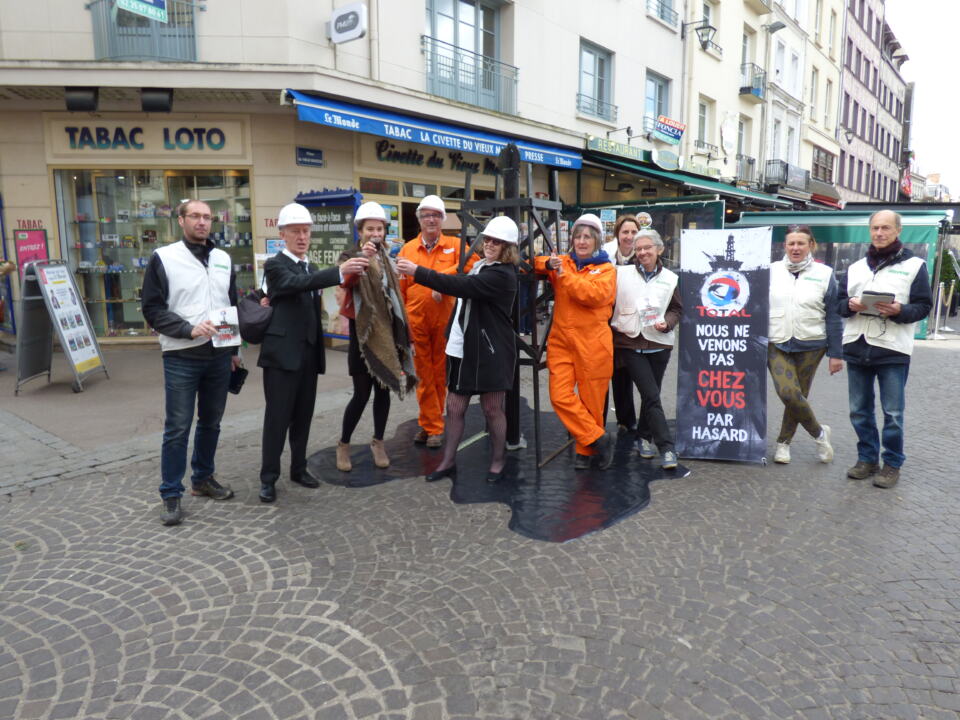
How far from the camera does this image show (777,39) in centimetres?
2484

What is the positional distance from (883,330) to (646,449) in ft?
6.00

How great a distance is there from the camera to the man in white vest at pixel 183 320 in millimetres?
3831

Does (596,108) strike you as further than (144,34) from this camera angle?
Yes

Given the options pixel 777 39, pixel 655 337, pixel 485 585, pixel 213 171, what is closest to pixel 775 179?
pixel 777 39

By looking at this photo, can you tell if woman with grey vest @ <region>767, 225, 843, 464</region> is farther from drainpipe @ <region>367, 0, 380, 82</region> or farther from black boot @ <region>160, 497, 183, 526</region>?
drainpipe @ <region>367, 0, 380, 82</region>

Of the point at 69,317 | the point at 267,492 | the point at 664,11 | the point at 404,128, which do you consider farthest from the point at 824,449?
the point at 664,11

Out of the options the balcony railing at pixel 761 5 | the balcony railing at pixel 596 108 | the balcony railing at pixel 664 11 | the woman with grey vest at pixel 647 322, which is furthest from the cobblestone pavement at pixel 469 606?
the balcony railing at pixel 761 5

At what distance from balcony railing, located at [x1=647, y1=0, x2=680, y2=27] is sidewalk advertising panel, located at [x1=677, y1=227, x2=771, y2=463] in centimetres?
1542

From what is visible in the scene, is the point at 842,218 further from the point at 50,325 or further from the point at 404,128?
the point at 50,325

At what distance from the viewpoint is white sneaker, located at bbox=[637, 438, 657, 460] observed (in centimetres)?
527

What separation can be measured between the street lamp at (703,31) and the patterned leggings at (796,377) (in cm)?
1713

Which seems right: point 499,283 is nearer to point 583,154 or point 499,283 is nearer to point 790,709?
point 790,709

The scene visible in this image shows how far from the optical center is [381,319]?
4.64 meters

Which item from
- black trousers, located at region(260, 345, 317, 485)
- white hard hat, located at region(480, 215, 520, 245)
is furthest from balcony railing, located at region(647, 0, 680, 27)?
black trousers, located at region(260, 345, 317, 485)
